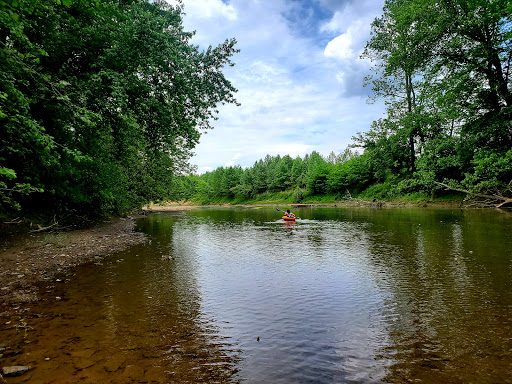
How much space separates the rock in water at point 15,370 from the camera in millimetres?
4742

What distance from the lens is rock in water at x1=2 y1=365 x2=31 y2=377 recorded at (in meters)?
4.74

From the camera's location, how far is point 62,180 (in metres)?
18.8

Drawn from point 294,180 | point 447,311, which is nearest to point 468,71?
point 447,311

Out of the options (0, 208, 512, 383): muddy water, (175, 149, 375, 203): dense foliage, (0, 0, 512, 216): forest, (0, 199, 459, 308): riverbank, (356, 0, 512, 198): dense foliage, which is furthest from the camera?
(175, 149, 375, 203): dense foliage

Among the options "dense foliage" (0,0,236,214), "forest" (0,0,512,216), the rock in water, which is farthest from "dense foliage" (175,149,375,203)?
the rock in water

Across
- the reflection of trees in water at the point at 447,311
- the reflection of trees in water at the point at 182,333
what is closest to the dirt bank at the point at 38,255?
the reflection of trees in water at the point at 182,333

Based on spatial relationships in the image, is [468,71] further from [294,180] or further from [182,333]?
[294,180]

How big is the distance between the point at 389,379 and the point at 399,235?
19.1m

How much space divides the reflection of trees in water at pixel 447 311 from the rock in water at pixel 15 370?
644cm

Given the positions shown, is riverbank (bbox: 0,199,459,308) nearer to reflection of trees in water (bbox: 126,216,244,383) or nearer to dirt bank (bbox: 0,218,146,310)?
dirt bank (bbox: 0,218,146,310)

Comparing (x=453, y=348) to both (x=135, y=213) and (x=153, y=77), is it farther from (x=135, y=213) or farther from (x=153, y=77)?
(x=135, y=213)

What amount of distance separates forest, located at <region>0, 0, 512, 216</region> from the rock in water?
3.99 meters

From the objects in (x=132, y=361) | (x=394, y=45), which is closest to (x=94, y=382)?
(x=132, y=361)

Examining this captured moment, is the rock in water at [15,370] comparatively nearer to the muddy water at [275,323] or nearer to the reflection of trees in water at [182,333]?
the muddy water at [275,323]
